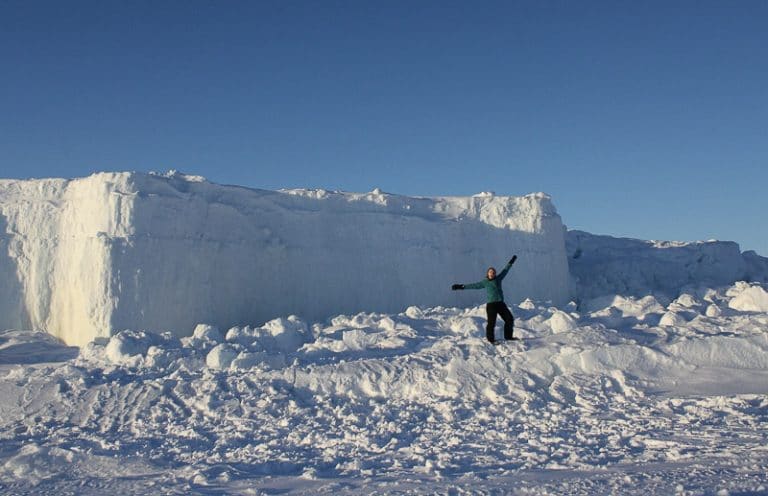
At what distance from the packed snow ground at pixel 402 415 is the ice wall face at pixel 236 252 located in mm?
3114

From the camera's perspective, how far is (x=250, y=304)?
13.7 metres

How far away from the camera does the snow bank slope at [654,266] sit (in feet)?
63.5

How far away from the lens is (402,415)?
5.89 m

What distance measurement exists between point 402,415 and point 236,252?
8438 mm

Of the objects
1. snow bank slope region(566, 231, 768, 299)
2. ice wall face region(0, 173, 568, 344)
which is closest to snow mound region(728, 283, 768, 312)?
ice wall face region(0, 173, 568, 344)

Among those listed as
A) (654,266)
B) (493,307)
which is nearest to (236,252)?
(493,307)

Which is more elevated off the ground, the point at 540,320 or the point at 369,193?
the point at 369,193

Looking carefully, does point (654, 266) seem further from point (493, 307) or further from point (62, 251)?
point (62, 251)

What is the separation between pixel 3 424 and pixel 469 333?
5.68m

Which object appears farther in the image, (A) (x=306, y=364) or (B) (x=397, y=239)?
(B) (x=397, y=239)

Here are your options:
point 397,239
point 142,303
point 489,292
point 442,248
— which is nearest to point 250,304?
point 142,303

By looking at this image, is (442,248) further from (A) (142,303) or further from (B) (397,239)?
(A) (142,303)

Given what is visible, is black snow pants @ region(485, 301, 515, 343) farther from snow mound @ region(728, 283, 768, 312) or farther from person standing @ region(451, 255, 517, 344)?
snow mound @ region(728, 283, 768, 312)

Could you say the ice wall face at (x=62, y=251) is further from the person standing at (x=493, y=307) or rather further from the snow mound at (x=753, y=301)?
the snow mound at (x=753, y=301)
